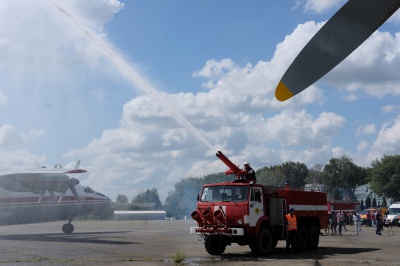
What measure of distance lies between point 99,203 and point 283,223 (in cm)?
2716

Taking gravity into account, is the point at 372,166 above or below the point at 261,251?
above

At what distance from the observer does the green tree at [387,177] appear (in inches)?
4134

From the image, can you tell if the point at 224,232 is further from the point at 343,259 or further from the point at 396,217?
the point at 396,217

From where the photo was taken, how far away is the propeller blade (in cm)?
735

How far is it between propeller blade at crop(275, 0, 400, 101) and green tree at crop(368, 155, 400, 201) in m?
104

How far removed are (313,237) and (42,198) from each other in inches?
956

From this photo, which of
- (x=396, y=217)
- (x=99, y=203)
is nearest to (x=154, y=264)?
(x=99, y=203)

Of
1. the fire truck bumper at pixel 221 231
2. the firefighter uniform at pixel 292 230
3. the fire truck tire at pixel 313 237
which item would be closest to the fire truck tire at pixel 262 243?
the fire truck bumper at pixel 221 231

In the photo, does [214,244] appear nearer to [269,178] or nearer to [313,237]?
[313,237]

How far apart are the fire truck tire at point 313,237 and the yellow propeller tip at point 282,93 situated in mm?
16986

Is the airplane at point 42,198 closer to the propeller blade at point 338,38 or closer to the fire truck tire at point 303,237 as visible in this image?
the fire truck tire at point 303,237

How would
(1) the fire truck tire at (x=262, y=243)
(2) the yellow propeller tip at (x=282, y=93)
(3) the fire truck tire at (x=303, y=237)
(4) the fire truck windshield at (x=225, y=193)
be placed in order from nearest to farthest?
(2) the yellow propeller tip at (x=282, y=93) → (1) the fire truck tire at (x=262, y=243) → (4) the fire truck windshield at (x=225, y=193) → (3) the fire truck tire at (x=303, y=237)

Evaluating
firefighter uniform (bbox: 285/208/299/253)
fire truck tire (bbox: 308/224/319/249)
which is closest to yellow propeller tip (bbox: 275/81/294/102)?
firefighter uniform (bbox: 285/208/299/253)

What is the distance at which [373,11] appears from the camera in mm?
7344
